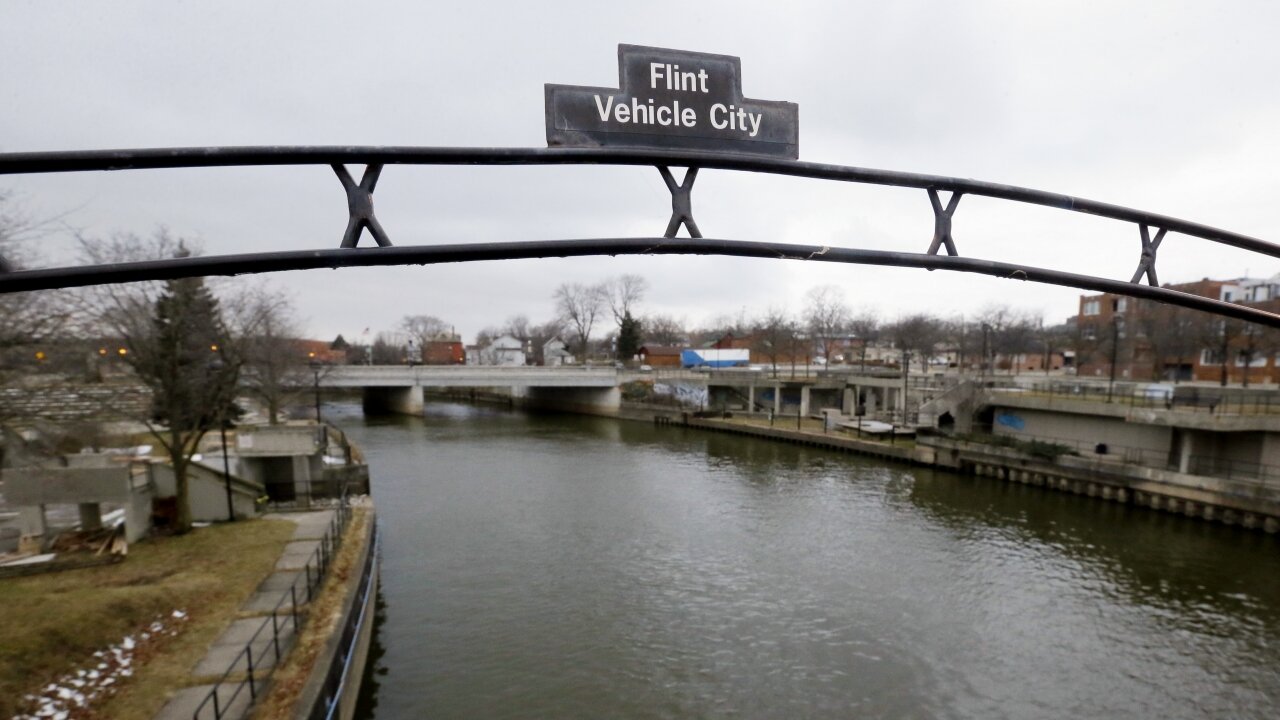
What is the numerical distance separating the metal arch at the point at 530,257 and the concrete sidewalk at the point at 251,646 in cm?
568

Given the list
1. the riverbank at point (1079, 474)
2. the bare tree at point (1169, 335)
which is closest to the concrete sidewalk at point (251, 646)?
the riverbank at point (1079, 474)

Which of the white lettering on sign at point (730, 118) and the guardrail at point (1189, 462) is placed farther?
the guardrail at point (1189, 462)

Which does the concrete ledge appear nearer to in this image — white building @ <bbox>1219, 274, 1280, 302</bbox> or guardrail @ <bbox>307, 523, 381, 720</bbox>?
guardrail @ <bbox>307, 523, 381, 720</bbox>

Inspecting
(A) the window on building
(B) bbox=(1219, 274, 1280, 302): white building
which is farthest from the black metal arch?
(B) bbox=(1219, 274, 1280, 302): white building

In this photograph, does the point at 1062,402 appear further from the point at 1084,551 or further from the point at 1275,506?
the point at 1084,551

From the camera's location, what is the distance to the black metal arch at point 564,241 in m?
2.61

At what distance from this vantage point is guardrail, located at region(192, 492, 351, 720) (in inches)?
290

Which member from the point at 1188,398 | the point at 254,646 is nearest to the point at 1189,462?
the point at 1188,398

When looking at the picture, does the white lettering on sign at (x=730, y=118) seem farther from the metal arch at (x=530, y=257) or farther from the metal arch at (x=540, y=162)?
the metal arch at (x=530, y=257)

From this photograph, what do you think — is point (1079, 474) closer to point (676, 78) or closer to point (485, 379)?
point (676, 78)

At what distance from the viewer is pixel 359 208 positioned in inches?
117

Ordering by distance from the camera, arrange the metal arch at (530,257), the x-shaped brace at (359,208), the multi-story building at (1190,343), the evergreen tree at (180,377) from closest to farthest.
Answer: the metal arch at (530,257)
the x-shaped brace at (359,208)
the evergreen tree at (180,377)
the multi-story building at (1190,343)

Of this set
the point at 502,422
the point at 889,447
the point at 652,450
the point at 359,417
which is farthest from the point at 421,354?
the point at 889,447

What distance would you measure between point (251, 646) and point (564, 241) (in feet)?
30.0
